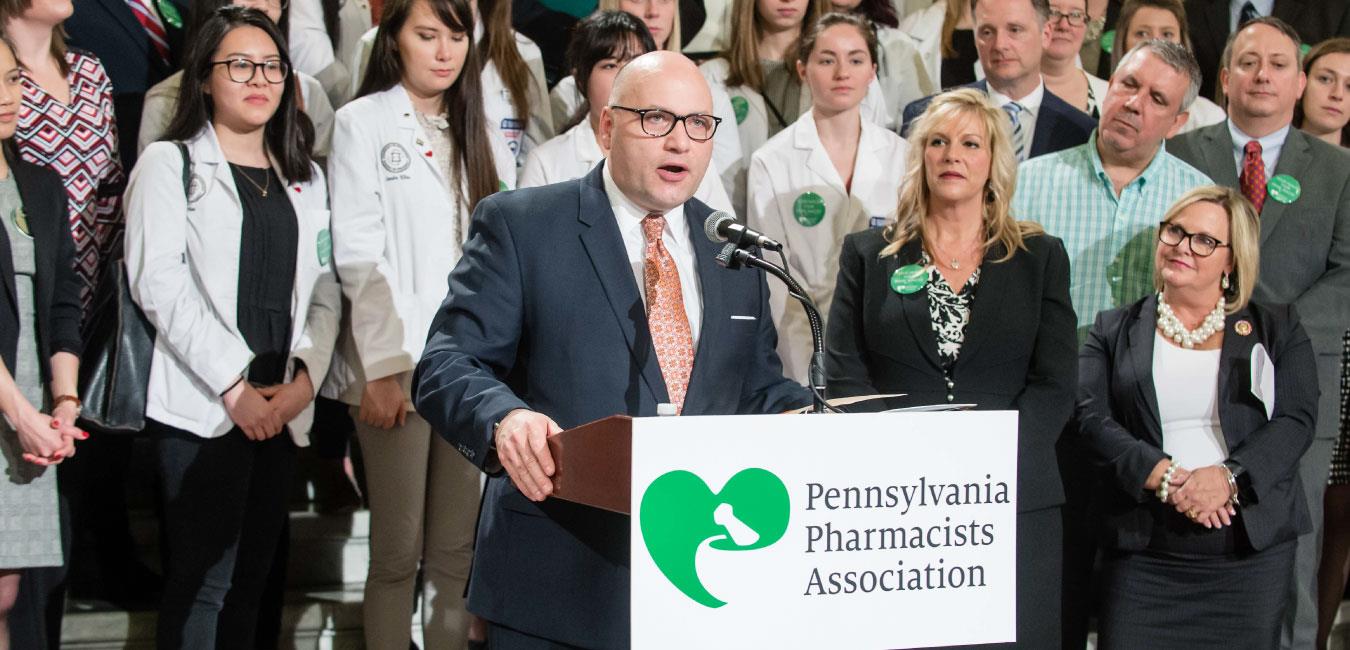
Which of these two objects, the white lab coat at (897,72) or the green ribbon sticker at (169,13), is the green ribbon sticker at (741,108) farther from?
the green ribbon sticker at (169,13)

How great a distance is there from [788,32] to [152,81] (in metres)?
2.23

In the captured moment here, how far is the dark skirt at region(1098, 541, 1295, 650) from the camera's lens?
3924mm

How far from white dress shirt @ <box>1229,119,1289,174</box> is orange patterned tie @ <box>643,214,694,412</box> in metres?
2.87

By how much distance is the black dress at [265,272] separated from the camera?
3961mm

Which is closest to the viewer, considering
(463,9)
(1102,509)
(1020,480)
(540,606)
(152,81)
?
(540,606)

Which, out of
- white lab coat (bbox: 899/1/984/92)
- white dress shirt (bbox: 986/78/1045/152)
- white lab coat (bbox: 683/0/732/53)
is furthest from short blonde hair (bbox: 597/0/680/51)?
white dress shirt (bbox: 986/78/1045/152)

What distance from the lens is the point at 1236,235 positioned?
4035mm

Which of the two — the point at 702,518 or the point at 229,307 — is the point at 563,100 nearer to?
the point at 229,307

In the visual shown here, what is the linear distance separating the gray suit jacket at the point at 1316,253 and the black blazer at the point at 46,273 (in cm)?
352

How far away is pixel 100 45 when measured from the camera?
4.50m

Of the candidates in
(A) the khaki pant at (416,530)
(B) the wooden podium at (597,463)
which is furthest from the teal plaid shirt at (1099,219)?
(B) the wooden podium at (597,463)

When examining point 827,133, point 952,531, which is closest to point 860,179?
point 827,133

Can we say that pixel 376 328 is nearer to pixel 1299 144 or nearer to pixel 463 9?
pixel 463 9

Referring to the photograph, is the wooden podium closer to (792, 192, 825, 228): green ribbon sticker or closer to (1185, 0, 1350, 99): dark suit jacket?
(792, 192, 825, 228): green ribbon sticker
